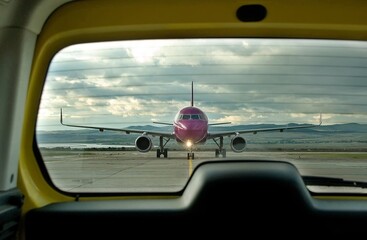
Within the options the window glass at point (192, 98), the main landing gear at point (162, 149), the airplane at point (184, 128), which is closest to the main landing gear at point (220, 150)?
the airplane at point (184, 128)

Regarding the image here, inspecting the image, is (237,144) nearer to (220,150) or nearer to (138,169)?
(220,150)

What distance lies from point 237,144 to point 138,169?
0.82m

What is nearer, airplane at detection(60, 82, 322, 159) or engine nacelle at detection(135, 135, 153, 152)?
airplane at detection(60, 82, 322, 159)

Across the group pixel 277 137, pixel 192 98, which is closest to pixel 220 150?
pixel 277 137

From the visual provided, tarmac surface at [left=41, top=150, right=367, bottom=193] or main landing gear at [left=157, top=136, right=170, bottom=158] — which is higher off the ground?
main landing gear at [left=157, top=136, right=170, bottom=158]

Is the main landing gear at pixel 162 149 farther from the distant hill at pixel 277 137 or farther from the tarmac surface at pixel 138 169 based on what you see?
the distant hill at pixel 277 137

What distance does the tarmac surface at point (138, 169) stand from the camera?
10.3 ft

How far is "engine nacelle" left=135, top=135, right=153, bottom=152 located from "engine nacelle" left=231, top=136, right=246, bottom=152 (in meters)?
0.67

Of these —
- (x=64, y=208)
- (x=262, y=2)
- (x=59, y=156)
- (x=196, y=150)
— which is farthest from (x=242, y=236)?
(x=196, y=150)

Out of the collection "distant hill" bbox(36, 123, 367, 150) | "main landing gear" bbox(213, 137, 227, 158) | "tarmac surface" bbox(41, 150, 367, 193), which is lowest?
"tarmac surface" bbox(41, 150, 367, 193)

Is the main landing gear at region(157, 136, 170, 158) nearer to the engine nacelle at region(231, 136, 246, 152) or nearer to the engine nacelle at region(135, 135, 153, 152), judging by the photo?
the engine nacelle at region(135, 135, 153, 152)

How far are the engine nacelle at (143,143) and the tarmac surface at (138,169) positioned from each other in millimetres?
92

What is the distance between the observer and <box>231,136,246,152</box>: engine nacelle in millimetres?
3626

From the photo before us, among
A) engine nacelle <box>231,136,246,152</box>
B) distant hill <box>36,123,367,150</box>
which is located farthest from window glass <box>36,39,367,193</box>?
engine nacelle <box>231,136,246,152</box>
